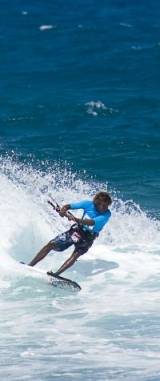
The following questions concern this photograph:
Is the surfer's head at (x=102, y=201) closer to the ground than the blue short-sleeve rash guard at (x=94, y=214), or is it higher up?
higher up

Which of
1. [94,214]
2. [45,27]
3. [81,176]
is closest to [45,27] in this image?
[45,27]

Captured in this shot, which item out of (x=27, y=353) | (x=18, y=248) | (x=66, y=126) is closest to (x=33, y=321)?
(x=27, y=353)

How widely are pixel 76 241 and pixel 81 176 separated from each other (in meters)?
8.75

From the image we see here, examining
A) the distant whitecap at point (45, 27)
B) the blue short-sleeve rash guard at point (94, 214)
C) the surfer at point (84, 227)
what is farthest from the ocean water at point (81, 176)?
the blue short-sleeve rash guard at point (94, 214)

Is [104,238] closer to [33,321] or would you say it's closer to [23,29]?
[33,321]

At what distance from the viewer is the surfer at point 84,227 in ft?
47.4

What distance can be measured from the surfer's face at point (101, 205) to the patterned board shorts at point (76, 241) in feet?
1.62

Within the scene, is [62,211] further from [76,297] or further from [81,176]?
[81,176]

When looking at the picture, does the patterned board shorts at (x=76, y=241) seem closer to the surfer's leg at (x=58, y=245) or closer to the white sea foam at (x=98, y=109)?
the surfer's leg at (x=58, y=245)

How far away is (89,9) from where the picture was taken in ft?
158

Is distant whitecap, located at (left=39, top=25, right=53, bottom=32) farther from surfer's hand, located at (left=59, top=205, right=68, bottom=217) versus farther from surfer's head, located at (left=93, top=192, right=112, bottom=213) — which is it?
surfer's hand, located at (left=59, top=205, right=68, bottom=217)

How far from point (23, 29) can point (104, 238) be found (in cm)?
2781

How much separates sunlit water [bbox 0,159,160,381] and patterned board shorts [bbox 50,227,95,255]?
0.62 m

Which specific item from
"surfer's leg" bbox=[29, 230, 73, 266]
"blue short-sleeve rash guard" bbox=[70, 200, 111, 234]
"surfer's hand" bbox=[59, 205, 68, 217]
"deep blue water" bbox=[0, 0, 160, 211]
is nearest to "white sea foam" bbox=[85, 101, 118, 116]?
"deep blue water" bbox=[0, 0, 160, 211]
